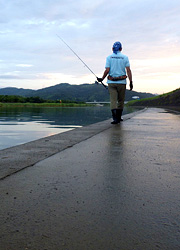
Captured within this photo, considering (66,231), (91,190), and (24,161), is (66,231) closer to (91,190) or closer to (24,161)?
(91,190)

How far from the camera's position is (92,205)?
6.97ft

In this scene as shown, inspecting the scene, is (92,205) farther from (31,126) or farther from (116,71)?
(31,126)

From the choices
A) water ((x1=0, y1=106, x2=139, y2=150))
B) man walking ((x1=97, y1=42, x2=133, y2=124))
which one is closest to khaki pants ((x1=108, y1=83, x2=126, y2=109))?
man walking ((x1=97, y1=42, x2=133, y2=124))

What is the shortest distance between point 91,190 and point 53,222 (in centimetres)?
72

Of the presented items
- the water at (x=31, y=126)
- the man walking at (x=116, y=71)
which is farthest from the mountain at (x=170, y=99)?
the man walking at (x=116, y=71)

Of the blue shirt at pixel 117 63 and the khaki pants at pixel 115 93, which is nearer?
the blue shirt at pixel 117 63

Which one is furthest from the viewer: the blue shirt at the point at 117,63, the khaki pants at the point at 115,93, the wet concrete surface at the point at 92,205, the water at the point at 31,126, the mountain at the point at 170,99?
the mountain at the point at 170,99

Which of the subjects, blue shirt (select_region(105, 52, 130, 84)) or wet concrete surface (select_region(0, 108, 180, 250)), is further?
blue shirt (select_region(105, 52, 130, 84))

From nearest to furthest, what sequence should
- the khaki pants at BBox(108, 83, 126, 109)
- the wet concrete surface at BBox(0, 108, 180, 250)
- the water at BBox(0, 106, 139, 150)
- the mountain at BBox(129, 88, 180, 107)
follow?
the wet concrete surface at BBox(0, 108, 180, 250) → the water at BBox(0, 106, 139, 150) → the khaki pants at BBox(108, 83, 126, 109) → the mountain at BBox(129, 88, 180, 107)

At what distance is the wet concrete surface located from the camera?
1.59 metres

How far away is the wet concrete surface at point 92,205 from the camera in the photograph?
1.59 meters

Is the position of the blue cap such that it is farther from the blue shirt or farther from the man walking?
the blue shirt

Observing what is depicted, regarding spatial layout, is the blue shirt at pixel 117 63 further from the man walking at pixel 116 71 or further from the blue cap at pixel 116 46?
the blue cap at pixel 116 46

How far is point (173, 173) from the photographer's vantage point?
10.3 feet
